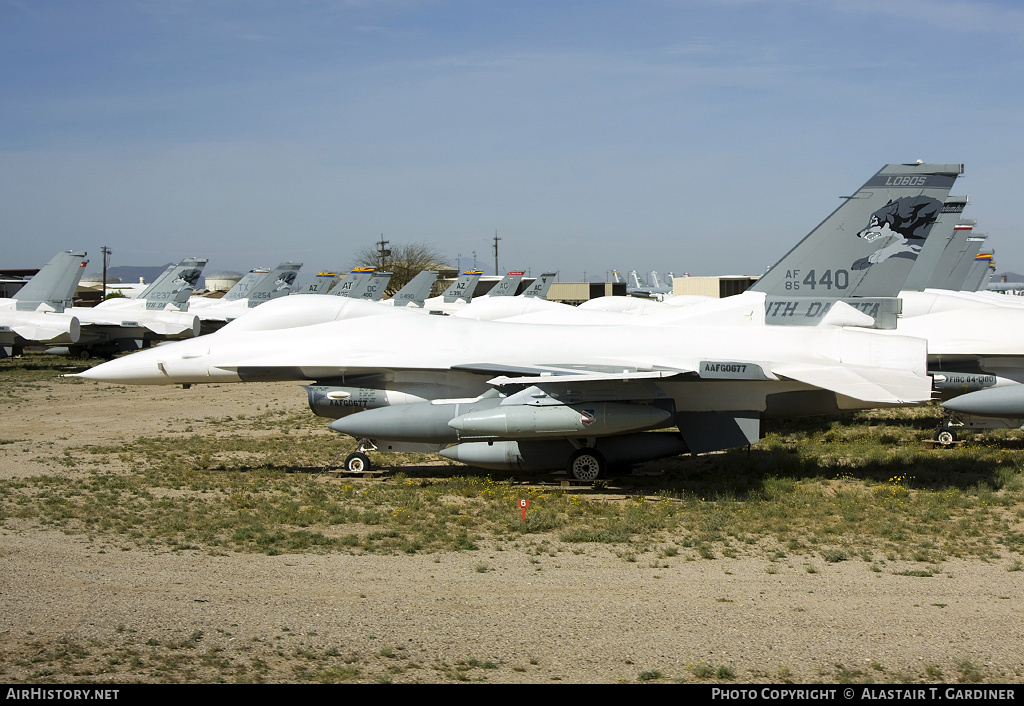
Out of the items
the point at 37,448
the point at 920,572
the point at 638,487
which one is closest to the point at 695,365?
the point at 638,487

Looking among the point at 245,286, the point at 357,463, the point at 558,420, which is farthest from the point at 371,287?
the point at 558,420

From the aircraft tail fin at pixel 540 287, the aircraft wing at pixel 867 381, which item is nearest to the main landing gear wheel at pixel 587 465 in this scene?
the aircraft wing at pixel 867 381

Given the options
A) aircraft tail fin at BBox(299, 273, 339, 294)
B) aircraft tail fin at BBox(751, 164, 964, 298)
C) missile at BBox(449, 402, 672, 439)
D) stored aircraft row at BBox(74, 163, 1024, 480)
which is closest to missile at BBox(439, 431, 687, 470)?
stored aircraft row at BBox(74, 163, 1024, 480)

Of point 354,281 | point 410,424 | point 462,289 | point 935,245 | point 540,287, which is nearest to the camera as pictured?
point 410,424

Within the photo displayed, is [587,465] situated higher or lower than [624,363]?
lower

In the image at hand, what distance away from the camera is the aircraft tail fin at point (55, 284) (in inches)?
1371

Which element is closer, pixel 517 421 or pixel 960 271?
pixel 517 421

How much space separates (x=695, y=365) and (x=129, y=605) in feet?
A: 28.0

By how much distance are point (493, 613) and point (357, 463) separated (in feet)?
23.9

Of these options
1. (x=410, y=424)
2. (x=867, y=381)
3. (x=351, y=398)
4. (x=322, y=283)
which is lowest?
(x=410, y=424)

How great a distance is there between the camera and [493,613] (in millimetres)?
7922

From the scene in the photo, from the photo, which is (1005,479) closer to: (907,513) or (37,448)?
(907,513)

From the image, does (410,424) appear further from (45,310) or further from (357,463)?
(45,310)

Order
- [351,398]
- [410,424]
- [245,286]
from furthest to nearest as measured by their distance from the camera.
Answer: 1. [245,286]
2. [351,398]
3. [410,424]
